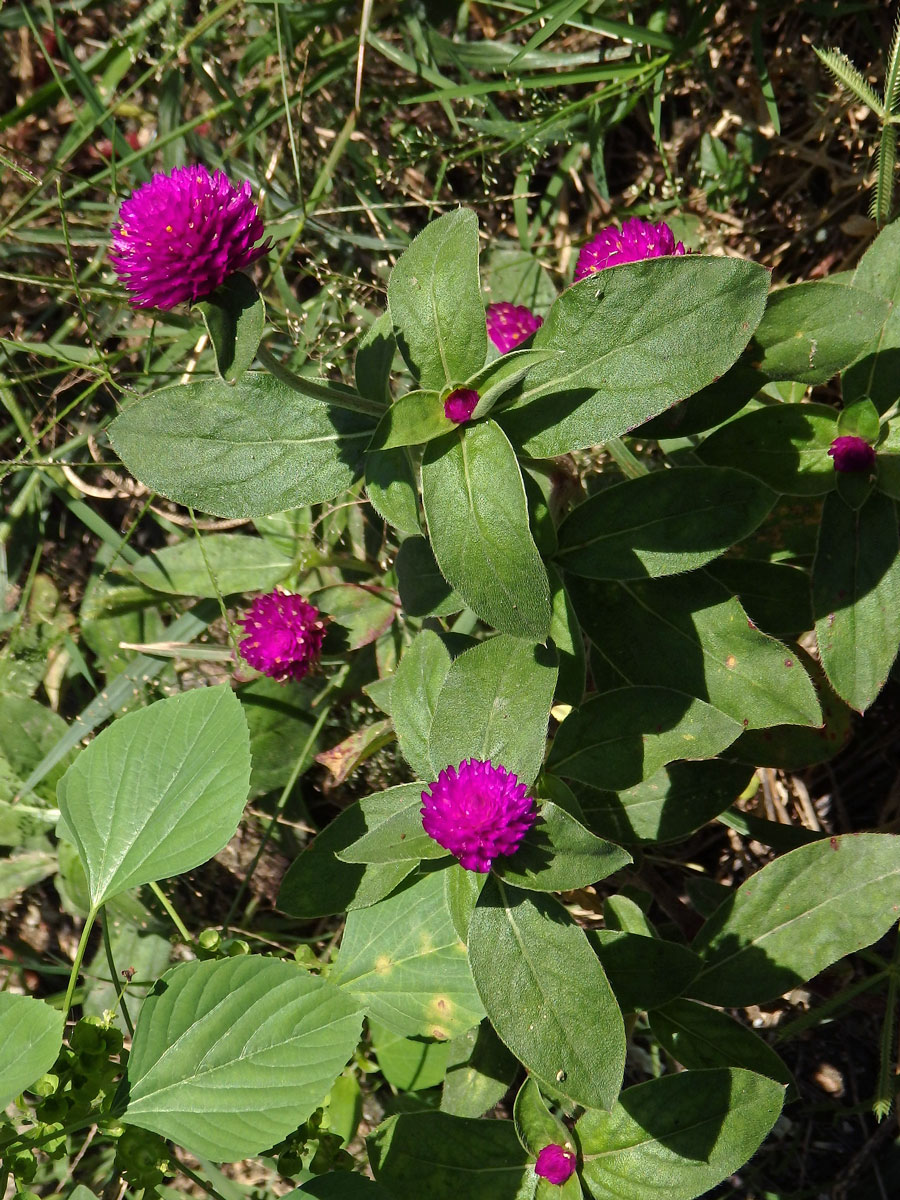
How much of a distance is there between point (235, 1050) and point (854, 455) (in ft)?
5.07

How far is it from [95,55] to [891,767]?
3158 mm

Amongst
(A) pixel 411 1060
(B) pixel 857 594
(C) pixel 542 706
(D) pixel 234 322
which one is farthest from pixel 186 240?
(A) pixel 411 1060

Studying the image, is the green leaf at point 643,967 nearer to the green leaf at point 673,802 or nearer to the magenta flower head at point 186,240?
the green leaf at point 673,802

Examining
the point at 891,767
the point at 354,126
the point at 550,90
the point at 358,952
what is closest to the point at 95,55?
the point at 354,126

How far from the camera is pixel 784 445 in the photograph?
2156mm

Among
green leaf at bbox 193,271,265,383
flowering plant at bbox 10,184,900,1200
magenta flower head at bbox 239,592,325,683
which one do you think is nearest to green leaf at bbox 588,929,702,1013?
flowering plant at bbox 10,184,900,1200

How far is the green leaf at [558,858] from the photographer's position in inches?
67.4

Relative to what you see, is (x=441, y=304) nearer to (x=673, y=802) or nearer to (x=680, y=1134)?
(x=673, y=802)

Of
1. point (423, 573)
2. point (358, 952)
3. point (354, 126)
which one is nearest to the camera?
point (423, 573)

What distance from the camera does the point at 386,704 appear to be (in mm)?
2480

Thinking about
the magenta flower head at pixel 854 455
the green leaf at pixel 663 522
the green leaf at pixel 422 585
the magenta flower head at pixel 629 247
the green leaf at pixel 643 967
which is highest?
the magenta flower head at pixel 629 247

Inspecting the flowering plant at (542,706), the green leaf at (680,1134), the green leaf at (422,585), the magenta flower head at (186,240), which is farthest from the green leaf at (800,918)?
the magenta flower head at (186,240)

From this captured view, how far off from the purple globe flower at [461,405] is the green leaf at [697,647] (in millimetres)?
520

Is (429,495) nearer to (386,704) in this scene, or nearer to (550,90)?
(386,704)
